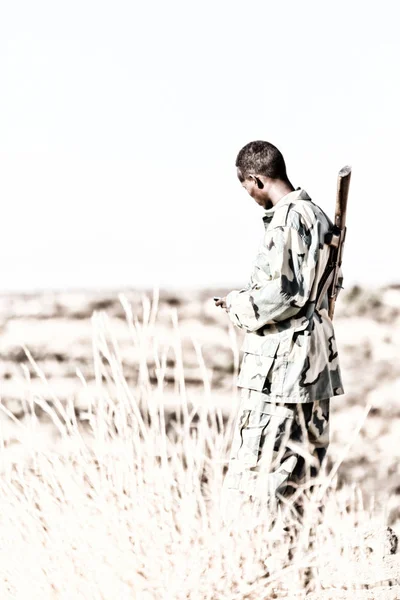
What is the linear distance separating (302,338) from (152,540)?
787 mm

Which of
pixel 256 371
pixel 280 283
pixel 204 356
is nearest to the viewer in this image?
pixel 280 283

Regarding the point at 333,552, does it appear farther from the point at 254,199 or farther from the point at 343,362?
the point at 343,362

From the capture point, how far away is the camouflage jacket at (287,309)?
9.12 feet

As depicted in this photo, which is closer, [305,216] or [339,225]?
[305,216]

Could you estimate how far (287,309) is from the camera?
9.21 ft

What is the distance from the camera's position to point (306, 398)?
288cm

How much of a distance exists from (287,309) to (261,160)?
18.6 inches

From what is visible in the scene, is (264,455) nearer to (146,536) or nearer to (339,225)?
(146,536)

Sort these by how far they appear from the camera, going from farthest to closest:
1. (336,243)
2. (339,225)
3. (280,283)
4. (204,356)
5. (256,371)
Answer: (204,356) → (339,225) → (336,243) → (256,371) → (280,283)

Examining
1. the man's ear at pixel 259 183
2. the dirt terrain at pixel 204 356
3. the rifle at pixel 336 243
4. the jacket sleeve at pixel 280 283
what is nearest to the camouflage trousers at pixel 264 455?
the jacket sleeve at pixel 280 283

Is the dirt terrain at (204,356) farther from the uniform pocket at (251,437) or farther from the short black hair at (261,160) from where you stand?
the short black hair at (261,160)

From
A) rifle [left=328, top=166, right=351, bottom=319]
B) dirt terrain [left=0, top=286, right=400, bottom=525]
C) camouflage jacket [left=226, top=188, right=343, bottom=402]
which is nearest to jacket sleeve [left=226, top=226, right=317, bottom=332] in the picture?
camouflage jacket [left=226, top=188, right=343, bottom=402]

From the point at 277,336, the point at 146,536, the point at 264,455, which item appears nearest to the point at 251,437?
the point at 264,455

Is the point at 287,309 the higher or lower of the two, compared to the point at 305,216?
lower
